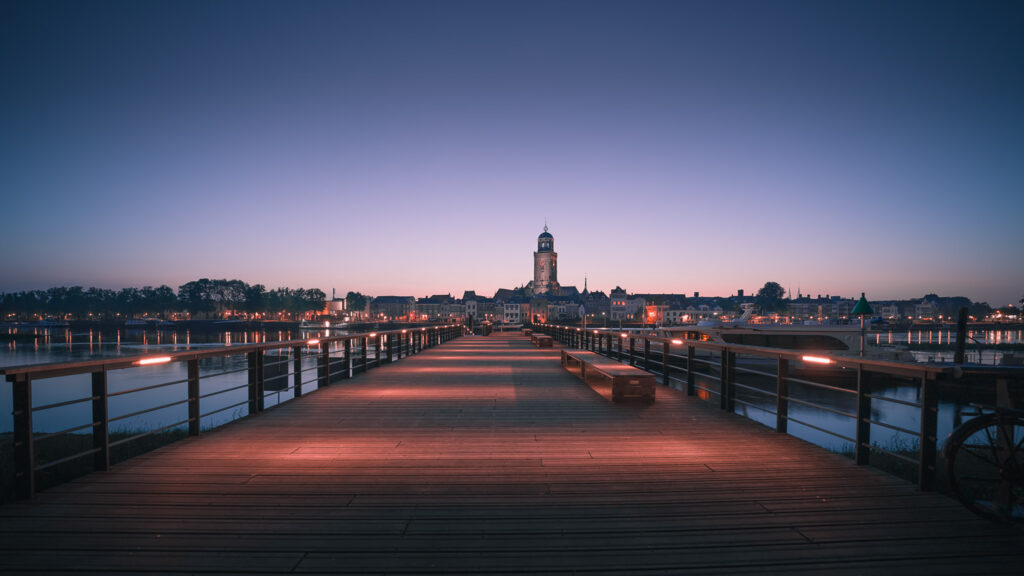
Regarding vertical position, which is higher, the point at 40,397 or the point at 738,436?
the point at 738,436

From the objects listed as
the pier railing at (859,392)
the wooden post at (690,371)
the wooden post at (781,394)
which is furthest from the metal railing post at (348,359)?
the wooden post at (781,394)

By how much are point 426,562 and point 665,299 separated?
17777 centimetres

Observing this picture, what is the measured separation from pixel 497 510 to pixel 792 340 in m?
36.4

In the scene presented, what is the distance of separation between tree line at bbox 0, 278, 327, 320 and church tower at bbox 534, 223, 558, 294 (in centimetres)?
8835

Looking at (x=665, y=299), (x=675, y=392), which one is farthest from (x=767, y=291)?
(x=675, y=392)

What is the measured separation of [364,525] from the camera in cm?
376

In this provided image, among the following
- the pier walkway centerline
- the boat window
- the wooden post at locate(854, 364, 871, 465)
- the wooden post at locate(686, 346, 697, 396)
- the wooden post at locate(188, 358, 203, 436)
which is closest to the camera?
the pier walkway centerline

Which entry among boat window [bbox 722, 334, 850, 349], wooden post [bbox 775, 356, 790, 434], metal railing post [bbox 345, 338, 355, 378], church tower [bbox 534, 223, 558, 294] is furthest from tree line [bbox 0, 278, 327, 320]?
wooden post [bbox 775, 356, 790, 434]

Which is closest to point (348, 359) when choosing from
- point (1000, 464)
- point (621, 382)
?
point (621, 382)

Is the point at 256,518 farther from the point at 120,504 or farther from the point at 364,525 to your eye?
the point at 120,504

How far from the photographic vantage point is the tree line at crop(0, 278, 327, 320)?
18125cm

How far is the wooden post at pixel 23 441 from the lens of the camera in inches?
164

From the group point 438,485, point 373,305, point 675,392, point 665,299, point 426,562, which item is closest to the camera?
point 426,562

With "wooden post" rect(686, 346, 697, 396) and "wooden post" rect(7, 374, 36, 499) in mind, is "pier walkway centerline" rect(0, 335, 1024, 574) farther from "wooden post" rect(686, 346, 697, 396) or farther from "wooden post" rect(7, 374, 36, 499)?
"wooden post" rect(686, 346, 697, 396)
